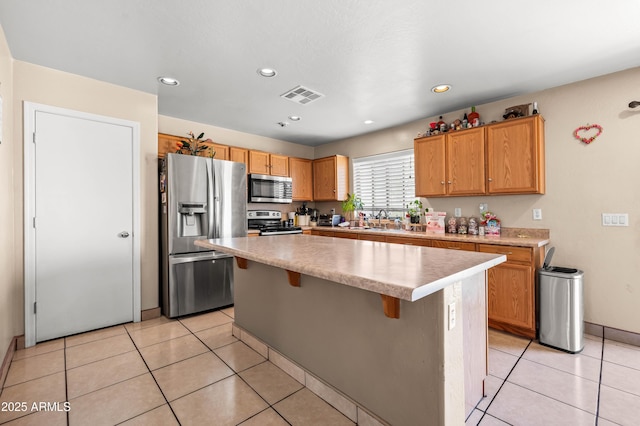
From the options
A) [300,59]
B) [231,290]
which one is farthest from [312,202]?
[300,59]

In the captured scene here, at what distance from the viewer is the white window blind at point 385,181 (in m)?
4.57

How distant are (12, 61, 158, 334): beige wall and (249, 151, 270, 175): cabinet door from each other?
5.16ft

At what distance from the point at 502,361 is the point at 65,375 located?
3.37 m

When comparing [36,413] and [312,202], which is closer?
[36,413]

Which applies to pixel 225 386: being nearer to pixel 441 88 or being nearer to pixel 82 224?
pixel 82 224

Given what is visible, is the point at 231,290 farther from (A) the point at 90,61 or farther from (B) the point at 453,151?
(B) the point at 453,151

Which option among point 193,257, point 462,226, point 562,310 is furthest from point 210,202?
point 562,310

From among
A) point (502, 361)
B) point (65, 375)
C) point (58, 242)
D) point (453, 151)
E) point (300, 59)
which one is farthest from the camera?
point (453, 151)

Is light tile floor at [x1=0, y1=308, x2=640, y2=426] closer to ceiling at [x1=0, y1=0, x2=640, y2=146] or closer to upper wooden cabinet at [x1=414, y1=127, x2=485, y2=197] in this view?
upper wooden cabinet at [x1=414, y1=127, x2=485, y2=197]

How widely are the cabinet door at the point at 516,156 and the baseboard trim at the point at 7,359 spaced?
4591 millimetres

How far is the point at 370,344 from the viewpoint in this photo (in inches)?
63.5

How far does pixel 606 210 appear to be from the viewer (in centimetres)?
282

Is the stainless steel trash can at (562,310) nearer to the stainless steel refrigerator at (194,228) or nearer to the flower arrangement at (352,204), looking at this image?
the flower arrangement at (352,204)

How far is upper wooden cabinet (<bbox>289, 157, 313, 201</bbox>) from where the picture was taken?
5334mm
